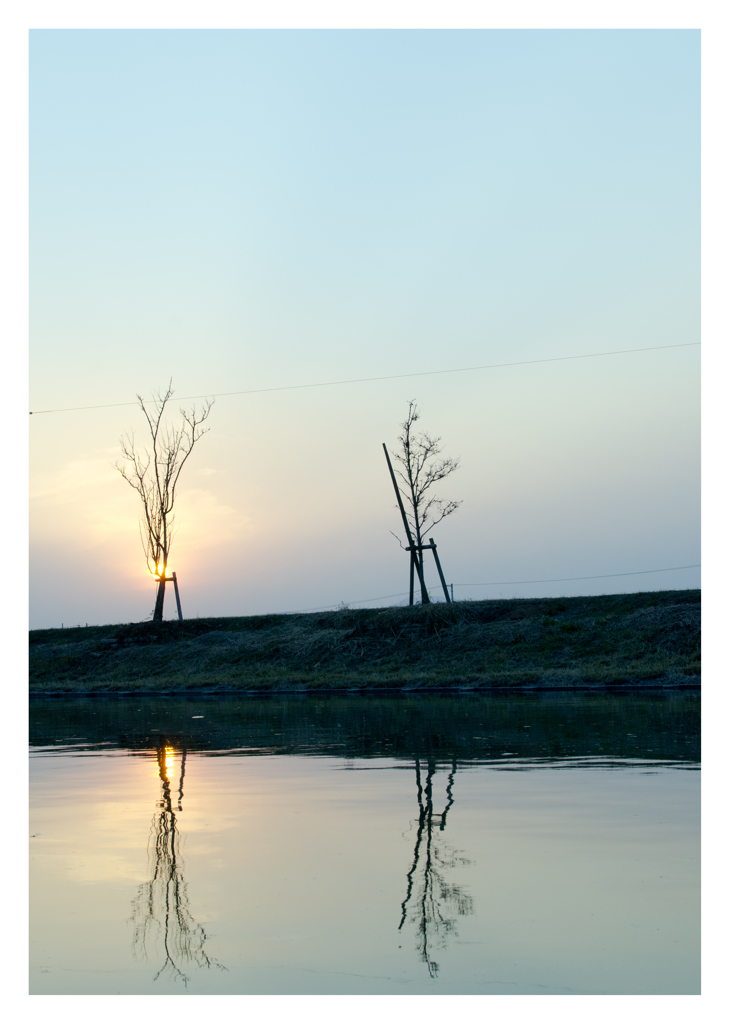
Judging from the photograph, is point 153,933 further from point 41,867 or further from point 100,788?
point 100,788

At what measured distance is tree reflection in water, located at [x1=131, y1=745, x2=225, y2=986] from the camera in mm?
5148

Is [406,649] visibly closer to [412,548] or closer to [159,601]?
[412,548]

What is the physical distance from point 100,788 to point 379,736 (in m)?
5.42

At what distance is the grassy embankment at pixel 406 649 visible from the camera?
28625 mm

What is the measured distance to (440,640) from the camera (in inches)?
1453

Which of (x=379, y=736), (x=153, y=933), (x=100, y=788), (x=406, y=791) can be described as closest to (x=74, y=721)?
(x=379, y=736)

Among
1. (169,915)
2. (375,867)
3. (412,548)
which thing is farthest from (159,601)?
(169,915)

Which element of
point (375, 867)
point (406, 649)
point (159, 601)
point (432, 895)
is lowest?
point (406, 649)

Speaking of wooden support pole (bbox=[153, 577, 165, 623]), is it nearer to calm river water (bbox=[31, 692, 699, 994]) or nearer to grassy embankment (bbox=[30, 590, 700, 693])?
grassy embankment (bbox=[30, 590, 700, 693])

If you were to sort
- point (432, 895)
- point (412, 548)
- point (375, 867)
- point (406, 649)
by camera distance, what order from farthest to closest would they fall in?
1. point (412, 548)
2. point (406, 649)
3. point (375, 867)
4. point (432, 895)

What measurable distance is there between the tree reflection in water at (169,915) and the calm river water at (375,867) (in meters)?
0.02

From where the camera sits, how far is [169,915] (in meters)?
5.93

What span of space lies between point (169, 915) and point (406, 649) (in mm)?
31109

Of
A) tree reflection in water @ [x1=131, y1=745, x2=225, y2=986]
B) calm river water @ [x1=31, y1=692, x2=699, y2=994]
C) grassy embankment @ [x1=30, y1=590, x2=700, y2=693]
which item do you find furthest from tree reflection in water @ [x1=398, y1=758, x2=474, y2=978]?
grassy embankment @ [x1=30, y1=590, x2=700, y2=693]
